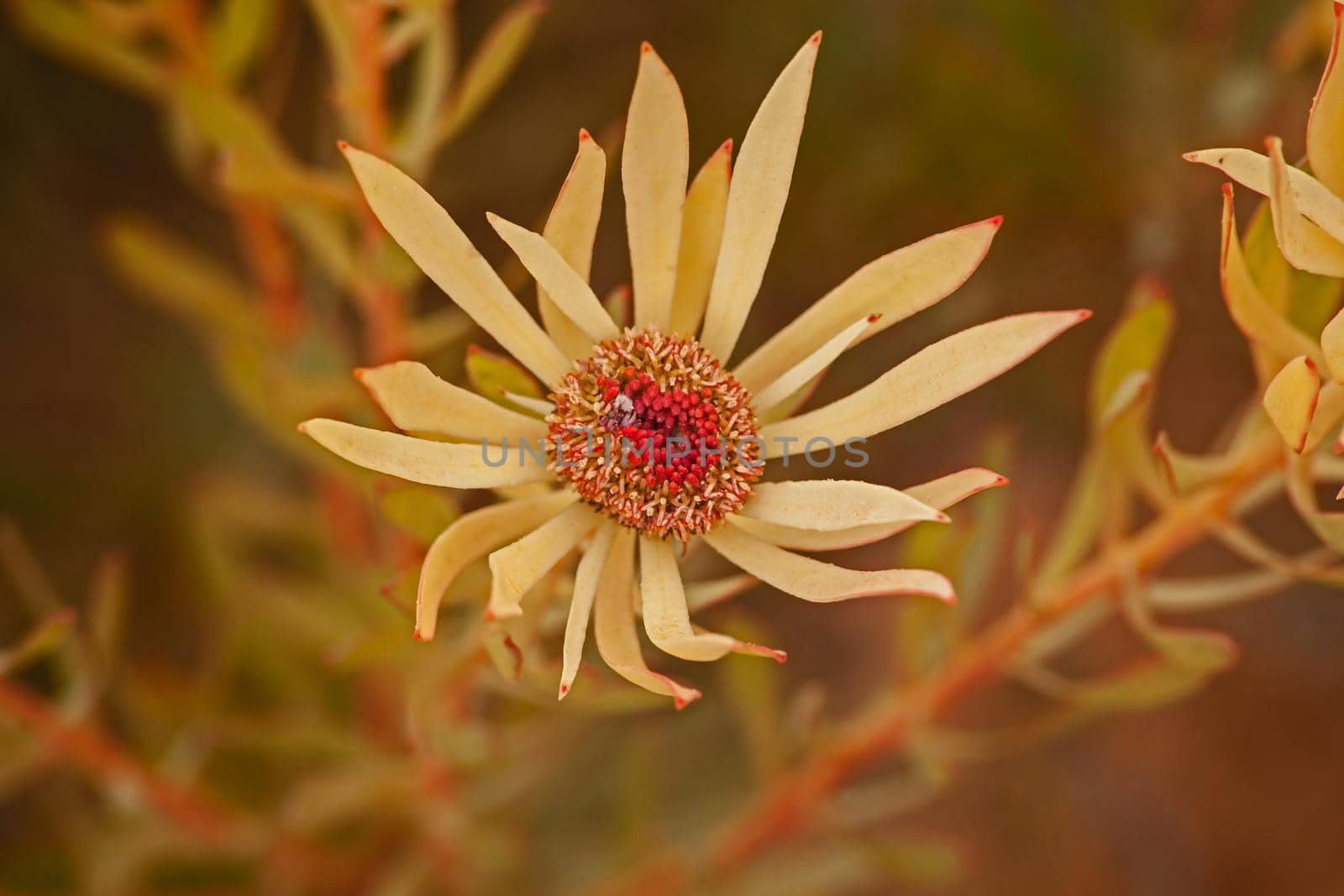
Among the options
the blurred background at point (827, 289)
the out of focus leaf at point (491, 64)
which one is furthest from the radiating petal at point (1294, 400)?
the blurred background at point (827, 289)

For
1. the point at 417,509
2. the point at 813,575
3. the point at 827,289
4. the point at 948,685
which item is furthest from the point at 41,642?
the point at 827,289

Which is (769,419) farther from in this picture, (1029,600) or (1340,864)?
(1340,864)

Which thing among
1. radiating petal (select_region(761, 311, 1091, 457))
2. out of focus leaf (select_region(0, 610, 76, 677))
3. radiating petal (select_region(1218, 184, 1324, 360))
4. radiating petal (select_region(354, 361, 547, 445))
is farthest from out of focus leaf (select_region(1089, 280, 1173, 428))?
out of focus leaf (select_region(0, 610, 76, 677))

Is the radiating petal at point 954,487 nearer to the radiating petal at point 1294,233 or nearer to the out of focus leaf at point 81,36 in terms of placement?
the radiating petal at point 1294,233

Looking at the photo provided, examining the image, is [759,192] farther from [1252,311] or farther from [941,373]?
[1252,311]

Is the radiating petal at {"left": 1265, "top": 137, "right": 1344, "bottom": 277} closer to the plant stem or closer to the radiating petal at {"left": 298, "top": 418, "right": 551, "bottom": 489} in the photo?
the plant stem

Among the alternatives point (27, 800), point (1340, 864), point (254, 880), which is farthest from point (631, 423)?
point (1340, 864)
